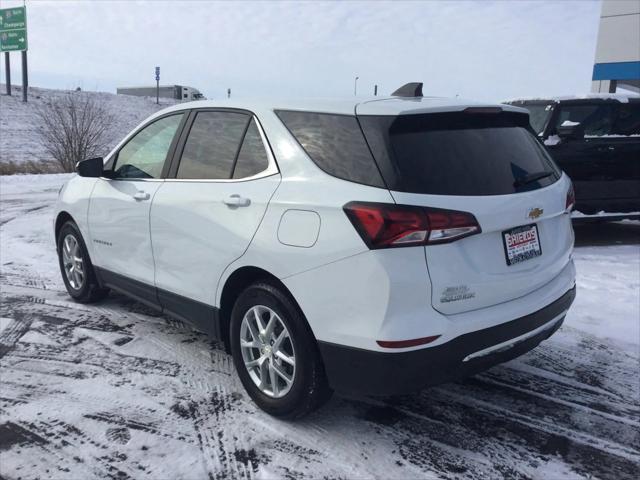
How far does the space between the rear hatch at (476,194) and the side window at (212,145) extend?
3.20 feet

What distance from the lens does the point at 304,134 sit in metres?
2.89

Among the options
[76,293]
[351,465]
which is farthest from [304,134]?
[76,293]

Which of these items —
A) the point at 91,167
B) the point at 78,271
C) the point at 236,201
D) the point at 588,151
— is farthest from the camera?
the point at 588,151

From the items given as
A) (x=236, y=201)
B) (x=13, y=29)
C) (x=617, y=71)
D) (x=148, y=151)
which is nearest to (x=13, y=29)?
(x=13, y=29)

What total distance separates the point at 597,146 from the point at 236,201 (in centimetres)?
597

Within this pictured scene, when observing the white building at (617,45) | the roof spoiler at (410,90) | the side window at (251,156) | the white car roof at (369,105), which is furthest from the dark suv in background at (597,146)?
the white building at (617,45)

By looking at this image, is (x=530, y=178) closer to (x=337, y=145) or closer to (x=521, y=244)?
(x=521, y=244)

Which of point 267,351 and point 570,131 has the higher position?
point 570,131

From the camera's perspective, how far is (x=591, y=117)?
741 cm

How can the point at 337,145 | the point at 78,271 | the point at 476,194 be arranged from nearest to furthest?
the point at 476,194 < the point at 337,145 < the point at 78,271

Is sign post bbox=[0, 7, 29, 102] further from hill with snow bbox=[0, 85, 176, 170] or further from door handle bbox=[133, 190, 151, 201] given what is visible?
door handle bbox=[133, 190, 151, 201]

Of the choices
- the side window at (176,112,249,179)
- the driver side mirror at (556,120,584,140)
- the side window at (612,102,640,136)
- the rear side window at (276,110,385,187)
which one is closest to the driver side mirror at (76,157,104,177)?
the side window at (176,112,249,179)

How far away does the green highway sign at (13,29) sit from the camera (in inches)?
1299

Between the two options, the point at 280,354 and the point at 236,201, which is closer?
the point at 280,354
